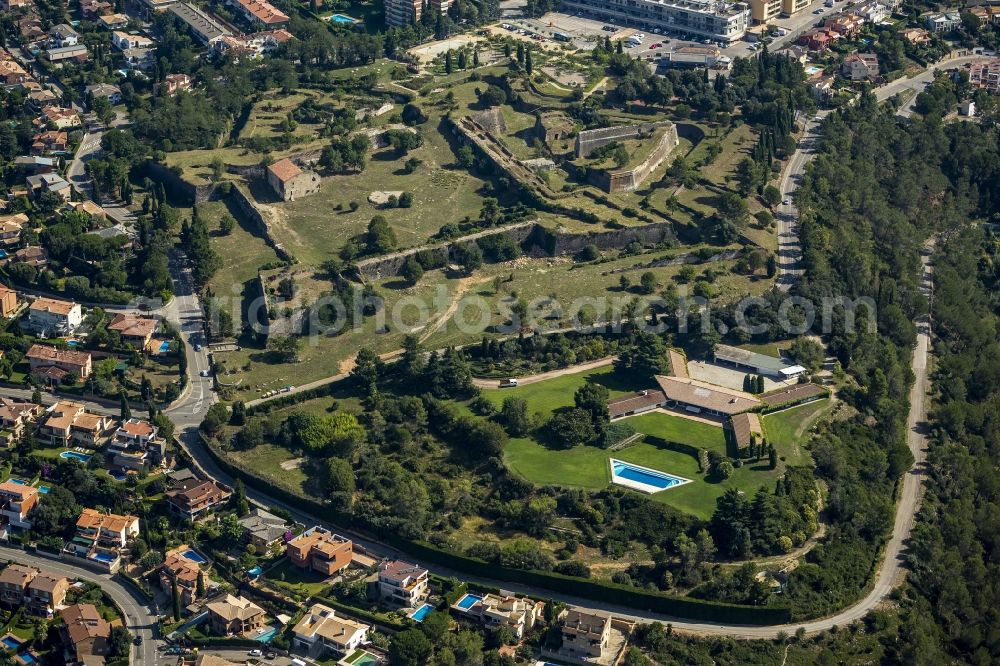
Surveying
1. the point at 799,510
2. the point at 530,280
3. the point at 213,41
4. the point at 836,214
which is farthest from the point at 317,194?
the point at 799,510

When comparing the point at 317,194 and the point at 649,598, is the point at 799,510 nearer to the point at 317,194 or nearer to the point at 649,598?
the point at 649,598

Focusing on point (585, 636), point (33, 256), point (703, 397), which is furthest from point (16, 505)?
point (703, 397)

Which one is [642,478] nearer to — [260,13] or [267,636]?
[267,636]

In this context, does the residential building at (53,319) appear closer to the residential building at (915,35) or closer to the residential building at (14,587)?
the residential building at (14,587)

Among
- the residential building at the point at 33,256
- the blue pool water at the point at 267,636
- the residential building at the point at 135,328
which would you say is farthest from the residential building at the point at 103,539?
the residential building at the point at 33,256

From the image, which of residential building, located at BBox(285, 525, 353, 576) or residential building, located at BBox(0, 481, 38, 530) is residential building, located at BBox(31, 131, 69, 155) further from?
residential building, located at BBox(285, 525, 353, 576)

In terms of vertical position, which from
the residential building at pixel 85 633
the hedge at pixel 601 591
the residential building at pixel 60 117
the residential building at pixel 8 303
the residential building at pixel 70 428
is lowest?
the hedge at pixel 601 591
